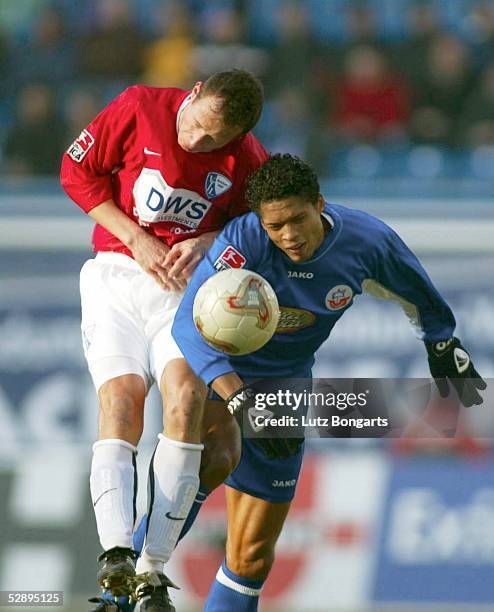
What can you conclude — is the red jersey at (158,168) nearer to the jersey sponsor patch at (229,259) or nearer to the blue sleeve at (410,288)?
the jersey sponsor patch at (229,259)

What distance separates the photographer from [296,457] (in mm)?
5312

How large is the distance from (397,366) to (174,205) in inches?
119

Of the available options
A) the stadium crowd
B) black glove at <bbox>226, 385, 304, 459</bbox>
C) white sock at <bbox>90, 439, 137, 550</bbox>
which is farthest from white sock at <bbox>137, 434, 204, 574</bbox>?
the stadium crowd

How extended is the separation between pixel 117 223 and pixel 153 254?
20cm

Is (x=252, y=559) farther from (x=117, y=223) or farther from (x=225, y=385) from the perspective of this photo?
(x=117, y=223)

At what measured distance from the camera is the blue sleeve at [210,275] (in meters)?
4.41

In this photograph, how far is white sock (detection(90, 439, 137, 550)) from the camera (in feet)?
14.0

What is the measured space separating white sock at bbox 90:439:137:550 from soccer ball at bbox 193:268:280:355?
1.78ft

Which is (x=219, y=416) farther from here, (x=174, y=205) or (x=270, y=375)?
(x=174, y=205)

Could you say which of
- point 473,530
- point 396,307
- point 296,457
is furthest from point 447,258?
point 296,457

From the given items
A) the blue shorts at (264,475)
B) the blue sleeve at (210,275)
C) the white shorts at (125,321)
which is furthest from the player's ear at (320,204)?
the blue shorts at (264,475)

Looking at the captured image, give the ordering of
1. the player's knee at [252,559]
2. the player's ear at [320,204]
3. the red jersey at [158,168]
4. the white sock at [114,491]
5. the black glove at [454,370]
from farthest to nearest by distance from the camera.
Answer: the player's knee at [252,559] < the black glove at [454,370] < the red jersey at [158,168] < the player's ear at [320,204] < the white sock at [114,491]

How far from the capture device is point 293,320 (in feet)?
15.8

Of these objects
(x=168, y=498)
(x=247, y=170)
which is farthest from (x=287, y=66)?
(x=168, y=498)
